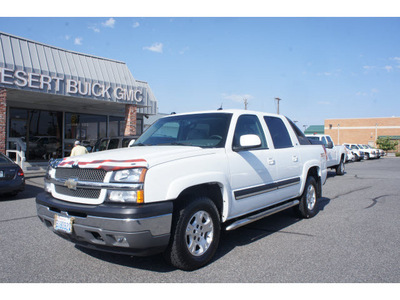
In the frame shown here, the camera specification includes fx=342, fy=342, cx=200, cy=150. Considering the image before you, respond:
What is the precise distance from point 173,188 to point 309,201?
3936 mm

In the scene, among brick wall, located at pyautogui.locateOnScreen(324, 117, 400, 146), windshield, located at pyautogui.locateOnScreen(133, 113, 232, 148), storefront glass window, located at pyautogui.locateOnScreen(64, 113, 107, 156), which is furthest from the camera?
brick wall, located at pyautogui.locateOnScreen(324, 117, 400, 146)

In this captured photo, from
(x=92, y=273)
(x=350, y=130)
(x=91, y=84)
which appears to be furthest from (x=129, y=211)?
(x=350, y=130)

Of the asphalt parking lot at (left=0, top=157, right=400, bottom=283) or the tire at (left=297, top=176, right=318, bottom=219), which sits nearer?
the asphalt parking lot at (left=0, top=157, right=400, bottom=283)

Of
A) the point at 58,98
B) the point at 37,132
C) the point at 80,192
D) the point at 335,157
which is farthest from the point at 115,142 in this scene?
the point at 335,157

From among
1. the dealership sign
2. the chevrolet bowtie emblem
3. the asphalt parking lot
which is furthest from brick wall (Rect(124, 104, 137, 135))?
the chevrolet bowtie emblem

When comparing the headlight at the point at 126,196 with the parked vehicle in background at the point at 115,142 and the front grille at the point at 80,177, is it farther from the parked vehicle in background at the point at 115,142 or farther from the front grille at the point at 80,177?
the parked vehicle in background at the point at 115,142

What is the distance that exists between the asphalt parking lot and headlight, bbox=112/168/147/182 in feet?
3.53

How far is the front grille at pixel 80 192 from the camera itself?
355cm

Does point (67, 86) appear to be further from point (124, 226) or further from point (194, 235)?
point (124, 226)

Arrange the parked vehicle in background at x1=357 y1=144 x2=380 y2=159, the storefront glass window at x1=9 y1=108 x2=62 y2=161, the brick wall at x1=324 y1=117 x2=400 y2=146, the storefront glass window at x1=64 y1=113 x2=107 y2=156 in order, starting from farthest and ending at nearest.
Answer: the brick wall at x1=324 y1=117 x2=400 y2=146 → the parked vehicle in background at x1=357 y1=144 x2=380 y2=159 → the storefront glass window at x1=64 y1=113 x2=107 y2=156 → the storefront glass window at x1=9 y1=108 x2=62 y2=161

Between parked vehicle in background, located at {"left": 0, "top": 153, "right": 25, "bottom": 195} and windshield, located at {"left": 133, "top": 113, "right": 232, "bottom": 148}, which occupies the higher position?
windshield, located at {"left": 133, "top": 113, "right": 232, "bottom": 148}

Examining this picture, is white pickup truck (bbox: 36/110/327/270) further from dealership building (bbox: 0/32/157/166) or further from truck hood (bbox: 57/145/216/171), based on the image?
dealership building (bbox: 0/32/157/166)

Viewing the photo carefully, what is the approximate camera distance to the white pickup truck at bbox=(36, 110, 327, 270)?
335cm

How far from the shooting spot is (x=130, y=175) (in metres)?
3.39
